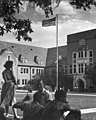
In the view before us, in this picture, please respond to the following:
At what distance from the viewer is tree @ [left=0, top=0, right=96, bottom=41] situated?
12.6ft

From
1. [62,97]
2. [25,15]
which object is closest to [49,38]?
[25,15]

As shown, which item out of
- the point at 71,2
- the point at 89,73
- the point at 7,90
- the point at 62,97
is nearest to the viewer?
the point at 62,97

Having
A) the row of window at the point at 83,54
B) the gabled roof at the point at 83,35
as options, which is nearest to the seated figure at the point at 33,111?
the gabled roof at the point at 83,35

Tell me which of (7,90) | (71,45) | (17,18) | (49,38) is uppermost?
(71,45)

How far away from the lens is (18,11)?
13.3 feet

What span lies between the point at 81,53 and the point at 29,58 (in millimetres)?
8899

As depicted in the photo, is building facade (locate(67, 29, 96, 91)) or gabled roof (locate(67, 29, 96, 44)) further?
building facade (locate(67, 29, 96, 91))

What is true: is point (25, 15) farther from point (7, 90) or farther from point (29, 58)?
point (29, 58)

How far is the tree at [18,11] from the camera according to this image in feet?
12.6

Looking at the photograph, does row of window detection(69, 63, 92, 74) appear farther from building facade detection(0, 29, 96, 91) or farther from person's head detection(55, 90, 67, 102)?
person's head detection(55, 90, 67, 102)

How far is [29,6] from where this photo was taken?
3.96m

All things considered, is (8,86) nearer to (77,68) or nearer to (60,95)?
(60,95)

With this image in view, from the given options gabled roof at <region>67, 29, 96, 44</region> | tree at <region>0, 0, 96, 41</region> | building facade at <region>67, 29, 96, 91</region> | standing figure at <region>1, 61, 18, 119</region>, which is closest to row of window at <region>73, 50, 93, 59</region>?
building facade at <region>67, 29, 96, 91</region>

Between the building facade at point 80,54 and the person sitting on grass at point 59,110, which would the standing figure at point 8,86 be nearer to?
the person sitting on grass at point 59,110
